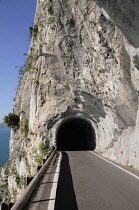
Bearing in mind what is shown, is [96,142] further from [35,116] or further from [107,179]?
[107,179]

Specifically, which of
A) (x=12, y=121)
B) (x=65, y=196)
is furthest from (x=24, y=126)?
(x=65, y=196)

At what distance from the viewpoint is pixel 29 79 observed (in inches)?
1371

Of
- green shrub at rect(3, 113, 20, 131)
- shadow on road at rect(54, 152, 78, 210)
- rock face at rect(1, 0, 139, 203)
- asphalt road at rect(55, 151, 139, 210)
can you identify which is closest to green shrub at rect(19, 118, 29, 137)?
rock face at rect(1, 0, 139, 203)

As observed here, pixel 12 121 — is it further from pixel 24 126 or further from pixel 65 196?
pixel 65 196

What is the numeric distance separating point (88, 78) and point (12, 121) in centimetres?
1906

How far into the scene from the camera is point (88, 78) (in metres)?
19.7

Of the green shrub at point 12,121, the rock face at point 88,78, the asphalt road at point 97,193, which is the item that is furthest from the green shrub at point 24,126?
the asphalt road at point 97,193

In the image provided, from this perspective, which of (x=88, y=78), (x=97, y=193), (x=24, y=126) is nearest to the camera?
(x=97, y=193)

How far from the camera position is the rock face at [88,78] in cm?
1190

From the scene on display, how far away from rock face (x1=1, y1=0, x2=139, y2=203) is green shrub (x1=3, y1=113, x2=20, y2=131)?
1.59 m

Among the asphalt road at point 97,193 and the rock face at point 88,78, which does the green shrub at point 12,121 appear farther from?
the asphalt road at point 97,193

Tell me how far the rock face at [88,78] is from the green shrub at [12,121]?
5.20ft

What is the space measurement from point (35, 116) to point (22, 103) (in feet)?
27.4

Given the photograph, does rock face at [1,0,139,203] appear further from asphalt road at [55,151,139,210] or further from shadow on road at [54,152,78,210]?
shadow on road at [54,152,78,210]
